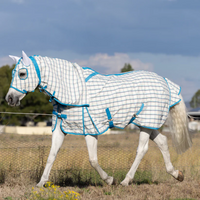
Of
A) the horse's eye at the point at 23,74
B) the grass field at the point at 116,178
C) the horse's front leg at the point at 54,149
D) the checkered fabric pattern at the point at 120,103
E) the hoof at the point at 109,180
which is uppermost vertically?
the horse's eye at the point at 23,74

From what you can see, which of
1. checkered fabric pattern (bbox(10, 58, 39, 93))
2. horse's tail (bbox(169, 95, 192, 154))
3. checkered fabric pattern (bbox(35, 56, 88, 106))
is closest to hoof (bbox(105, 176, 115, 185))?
checkered fabric pattern (bbox(35, 56, 88, 106))

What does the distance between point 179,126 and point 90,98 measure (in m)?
1.77

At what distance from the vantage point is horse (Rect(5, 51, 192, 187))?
3746 mm

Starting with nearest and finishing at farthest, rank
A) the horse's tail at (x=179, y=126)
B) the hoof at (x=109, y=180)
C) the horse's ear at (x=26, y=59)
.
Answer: the horse's ear at (x=26, y=59) → the hoof at (x=109, y=180) → the horse's tail at (x=179, y=126)

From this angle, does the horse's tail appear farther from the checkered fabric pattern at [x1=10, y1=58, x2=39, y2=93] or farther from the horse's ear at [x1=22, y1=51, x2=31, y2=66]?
the horse's ear at [x1=22, y1=51, x2=31, y2=66]

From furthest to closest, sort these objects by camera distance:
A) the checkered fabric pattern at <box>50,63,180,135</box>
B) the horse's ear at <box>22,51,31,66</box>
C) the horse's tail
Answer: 1. the horse's tail
2. the checkered fabric pattern at <box>50,63,180,135</box>
3. the horse's ear at <box>22,51,31,66</box>

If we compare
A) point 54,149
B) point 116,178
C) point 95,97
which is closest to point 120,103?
point 95,97

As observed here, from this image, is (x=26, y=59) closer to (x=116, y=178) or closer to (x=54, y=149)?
(x=54, y=149)

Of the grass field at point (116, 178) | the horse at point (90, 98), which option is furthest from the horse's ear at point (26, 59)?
the grass field at point (116, 178)

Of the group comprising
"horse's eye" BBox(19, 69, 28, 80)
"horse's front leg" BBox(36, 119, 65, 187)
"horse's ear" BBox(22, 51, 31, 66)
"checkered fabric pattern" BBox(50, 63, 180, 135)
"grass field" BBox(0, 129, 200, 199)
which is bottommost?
"grass field" BBox(0, 129, 200, 199)

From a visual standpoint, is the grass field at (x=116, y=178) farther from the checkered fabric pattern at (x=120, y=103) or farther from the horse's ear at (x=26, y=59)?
the horse's ear at (x=26, y=59)

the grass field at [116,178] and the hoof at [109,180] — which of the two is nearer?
the grass field at [116,178]

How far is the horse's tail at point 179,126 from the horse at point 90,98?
0.79 feet

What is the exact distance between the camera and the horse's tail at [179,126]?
4750 mm
